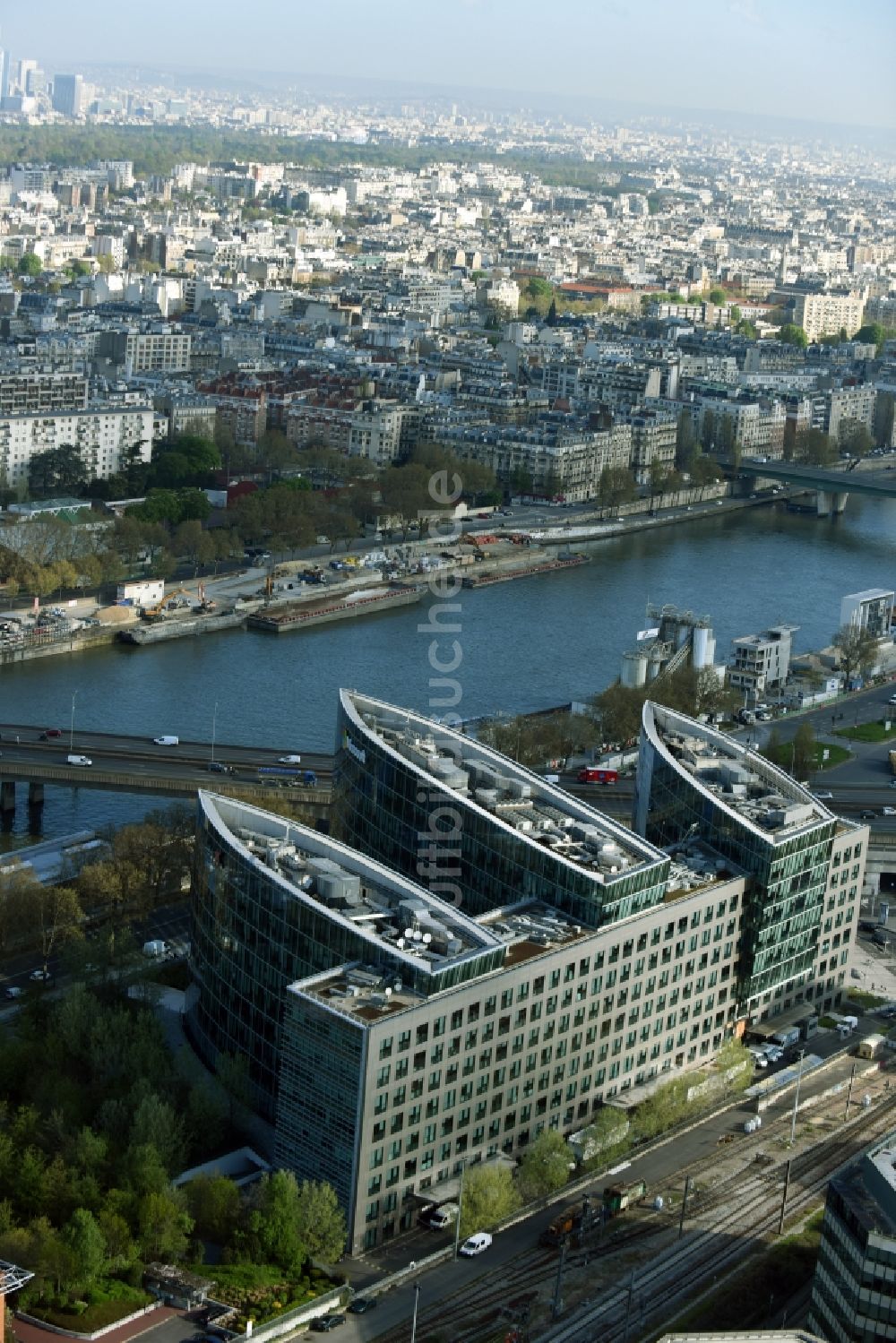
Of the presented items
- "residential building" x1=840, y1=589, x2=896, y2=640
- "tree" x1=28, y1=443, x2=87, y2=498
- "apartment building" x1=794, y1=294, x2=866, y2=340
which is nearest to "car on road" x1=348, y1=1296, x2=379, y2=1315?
"residential building" x1=840, y1=589, x2=896, y2=640

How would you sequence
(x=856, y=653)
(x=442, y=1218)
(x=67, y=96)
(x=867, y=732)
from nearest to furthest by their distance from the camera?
(x=442, y=1218)
(x=867, y=732)
(x=856, y=653)
(x=67, y=96)

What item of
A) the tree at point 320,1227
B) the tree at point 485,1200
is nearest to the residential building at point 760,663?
the tree at point 485,1200

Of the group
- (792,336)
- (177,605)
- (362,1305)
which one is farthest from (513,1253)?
(792,336)

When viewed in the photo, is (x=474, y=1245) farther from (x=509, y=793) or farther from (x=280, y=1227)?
(x=509, y=793)

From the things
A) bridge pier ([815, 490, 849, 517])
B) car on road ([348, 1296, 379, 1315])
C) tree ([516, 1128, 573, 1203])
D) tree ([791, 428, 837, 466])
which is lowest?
bridge pier ([815, 490, 849, 517])

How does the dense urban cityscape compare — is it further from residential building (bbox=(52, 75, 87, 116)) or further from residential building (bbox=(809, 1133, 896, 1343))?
residential building (bbox=(52, 75, 87, 116))

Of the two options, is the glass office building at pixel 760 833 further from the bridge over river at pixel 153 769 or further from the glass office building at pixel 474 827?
the bridge over river at pixel 153 769

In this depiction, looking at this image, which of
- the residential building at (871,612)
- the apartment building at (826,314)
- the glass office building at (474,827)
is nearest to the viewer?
the glass office building at (474,827)
